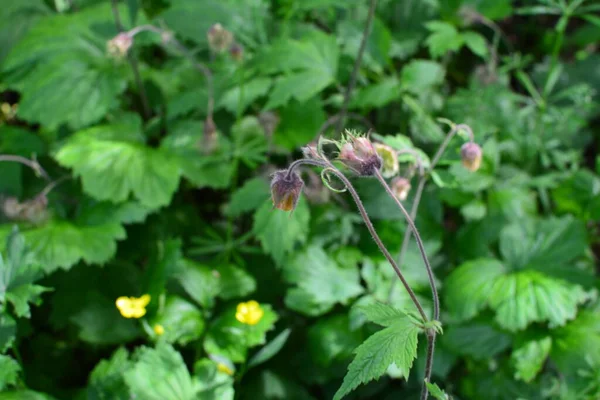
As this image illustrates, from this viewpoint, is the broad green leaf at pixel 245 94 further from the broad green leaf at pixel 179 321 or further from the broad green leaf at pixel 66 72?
the broad green leaf at pixel 179 321

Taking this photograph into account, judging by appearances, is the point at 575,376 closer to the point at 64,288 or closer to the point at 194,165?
the point at 194,165

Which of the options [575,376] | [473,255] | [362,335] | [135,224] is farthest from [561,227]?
[135,224]

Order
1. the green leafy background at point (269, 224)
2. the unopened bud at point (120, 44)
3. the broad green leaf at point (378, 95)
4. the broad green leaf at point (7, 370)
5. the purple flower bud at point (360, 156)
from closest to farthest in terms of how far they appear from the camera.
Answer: the purple flower bud at point (360, 156), the broad green leaf at point (7, 370), the green leafy background at point (269, 224), the unopened bud at point (120, 44), the broad green leaf at point (378, 95)

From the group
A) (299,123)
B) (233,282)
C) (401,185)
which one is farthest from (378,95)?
(233,282)

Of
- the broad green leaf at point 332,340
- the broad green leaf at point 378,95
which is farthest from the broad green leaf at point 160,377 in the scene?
the broad green leaf at point 378,95

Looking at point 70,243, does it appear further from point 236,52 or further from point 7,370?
point 236,52

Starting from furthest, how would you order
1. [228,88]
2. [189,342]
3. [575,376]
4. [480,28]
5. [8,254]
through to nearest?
[480,28] → [228,88] → [189,342] → [575,376] → [8,254]
